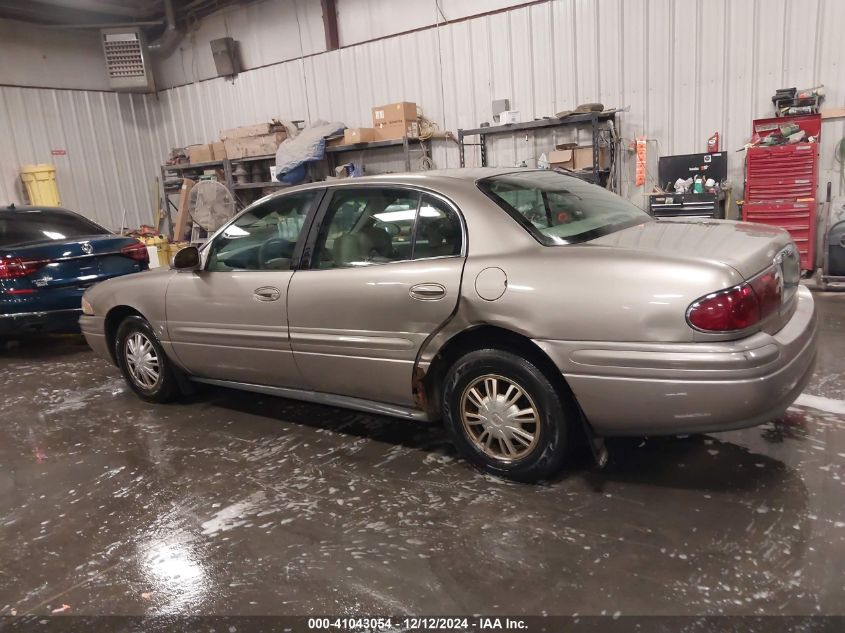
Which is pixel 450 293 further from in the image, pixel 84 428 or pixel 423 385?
pixel 84 428

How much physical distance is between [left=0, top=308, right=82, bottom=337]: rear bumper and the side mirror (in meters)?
2.52

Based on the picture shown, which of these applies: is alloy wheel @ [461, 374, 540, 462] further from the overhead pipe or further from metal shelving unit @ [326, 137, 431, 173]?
the overhead pipe

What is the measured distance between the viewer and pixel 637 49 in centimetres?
702

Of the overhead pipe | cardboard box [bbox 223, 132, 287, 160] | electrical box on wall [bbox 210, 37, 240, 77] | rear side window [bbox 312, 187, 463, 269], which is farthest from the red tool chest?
the overhead pipe

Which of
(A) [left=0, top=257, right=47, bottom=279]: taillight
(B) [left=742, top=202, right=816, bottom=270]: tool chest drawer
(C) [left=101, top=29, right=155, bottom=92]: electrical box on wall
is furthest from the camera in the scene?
(C) [left=101, top=29, right=155, bottom=92]: electrical box on wall

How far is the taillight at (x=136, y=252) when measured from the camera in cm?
595

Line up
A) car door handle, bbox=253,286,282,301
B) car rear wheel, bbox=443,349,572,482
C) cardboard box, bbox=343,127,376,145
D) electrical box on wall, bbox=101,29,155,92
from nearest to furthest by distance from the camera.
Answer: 1. car rear wheel, bbox=443,349,572,482
2. car door handle, bbox=253,286,282,301
3. cardboard box, bbox=343,127,376,145
4. electrical box on wall, bbox=101,29,155,92

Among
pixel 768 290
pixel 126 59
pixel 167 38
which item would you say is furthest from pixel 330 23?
pixel 768 290

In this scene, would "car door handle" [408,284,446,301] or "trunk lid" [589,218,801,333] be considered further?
"car door handle" [408,284,446,301]

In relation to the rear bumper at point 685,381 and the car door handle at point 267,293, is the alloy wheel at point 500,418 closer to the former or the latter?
the rear bumper at point 685,381

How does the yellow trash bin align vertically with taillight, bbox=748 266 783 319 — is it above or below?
above

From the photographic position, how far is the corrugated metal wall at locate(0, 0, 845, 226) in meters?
6.38

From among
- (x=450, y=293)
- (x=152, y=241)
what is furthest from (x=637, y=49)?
(x=152, y=241)

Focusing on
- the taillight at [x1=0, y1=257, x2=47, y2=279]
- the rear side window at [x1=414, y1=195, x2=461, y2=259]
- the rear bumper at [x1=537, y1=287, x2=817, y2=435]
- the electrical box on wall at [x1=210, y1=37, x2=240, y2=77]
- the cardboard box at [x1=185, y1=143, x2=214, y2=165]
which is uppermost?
the electrical box on wall at [x1=210, y1=37, x2=240, y2=77]
